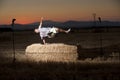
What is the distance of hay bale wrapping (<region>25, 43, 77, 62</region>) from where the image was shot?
2130cm

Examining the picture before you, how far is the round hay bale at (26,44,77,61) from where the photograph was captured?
21297mm

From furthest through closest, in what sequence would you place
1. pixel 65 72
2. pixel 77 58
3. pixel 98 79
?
pixel 77 58
pixel 65 72
pixel 98 79

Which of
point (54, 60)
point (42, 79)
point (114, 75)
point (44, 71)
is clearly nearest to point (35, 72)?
point (44, 71)

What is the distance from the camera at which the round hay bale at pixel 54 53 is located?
21.3 metres

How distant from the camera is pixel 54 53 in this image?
2133 centimetres

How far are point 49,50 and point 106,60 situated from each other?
2.67 meters

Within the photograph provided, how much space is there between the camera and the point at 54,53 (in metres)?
21.3

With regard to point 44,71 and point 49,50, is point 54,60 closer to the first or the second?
point 49,50

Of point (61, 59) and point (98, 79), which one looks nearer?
point (98, 79)

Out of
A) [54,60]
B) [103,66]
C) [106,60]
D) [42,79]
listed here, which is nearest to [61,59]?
[54,60]

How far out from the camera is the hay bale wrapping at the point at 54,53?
21.3 meters

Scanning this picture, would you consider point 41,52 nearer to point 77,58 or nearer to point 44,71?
point 77,58

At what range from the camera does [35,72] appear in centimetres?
1595

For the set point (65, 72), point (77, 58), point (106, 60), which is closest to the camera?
point (65, 72)
